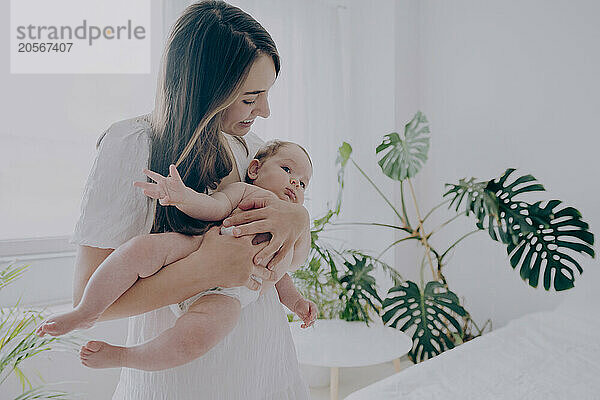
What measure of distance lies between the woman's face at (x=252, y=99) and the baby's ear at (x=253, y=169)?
10 centimetres

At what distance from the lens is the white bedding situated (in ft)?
5.18

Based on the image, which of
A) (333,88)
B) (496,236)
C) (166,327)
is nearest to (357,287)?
(496,236)

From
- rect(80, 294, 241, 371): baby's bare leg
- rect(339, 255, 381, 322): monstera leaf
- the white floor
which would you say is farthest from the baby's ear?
the white floor

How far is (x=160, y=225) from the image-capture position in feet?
2.72

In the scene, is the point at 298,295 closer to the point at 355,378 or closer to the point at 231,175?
the point at 231,175

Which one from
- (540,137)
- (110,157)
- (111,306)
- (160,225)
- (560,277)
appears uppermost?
(540,137)

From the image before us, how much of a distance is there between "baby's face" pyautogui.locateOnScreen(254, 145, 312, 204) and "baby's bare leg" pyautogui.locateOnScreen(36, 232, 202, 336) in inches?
9.3

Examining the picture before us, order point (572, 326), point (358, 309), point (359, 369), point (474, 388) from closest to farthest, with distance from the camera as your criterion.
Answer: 1. point (474, 388)
2. point (572, 326)
3. point (358, 309)
4. point (359, 369)

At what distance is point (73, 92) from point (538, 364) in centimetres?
199

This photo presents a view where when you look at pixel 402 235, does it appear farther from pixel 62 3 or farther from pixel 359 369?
pixel 62 3

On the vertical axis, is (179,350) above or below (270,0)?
below

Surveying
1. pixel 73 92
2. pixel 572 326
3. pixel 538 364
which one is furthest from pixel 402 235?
pixel 73 92

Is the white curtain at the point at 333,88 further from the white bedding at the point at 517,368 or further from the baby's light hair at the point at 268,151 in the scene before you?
the baby's light hair at the point at 268,151

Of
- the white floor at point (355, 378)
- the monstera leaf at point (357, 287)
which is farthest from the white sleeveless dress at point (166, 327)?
the white floor at point (355, 378)
